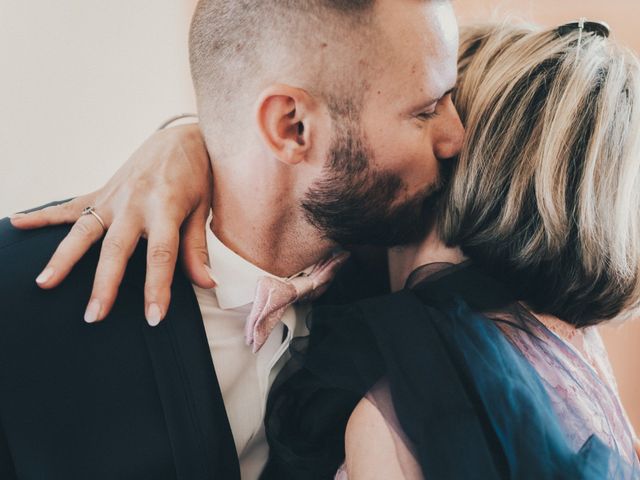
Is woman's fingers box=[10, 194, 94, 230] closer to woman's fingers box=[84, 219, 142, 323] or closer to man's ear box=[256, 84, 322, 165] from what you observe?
woman's fingers box=[84, 219, 142, 323]

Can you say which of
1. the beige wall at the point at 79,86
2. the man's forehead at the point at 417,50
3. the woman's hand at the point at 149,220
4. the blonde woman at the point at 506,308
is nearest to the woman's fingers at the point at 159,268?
the woman's hand at the point at 149,220

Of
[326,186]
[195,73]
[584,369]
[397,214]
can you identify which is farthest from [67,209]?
[584,369]

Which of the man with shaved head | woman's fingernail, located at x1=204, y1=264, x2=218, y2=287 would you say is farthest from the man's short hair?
woman's fingernail, located at x1=204, y1=264, x2=218, y2=287

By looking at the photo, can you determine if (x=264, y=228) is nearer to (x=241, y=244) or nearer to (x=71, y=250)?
(x=241, y=244)

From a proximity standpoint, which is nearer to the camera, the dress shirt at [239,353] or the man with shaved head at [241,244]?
the man with shaved head at [241,244]

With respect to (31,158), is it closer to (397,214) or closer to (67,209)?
(67,209)

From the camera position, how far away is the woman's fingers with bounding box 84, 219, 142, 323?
793mm

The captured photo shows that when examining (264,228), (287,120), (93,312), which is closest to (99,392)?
(93,312)

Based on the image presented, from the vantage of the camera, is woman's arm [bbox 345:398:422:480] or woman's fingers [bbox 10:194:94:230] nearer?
woman's arm [bbox 345:398:422:480]

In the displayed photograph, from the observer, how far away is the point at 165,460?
0.79 metres

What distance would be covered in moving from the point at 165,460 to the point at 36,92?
3.54 feet

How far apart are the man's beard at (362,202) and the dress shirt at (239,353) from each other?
0.14m

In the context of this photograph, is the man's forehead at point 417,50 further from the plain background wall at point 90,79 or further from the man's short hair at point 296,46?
the plain background wall at point 90,79

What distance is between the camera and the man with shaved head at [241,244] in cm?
78
